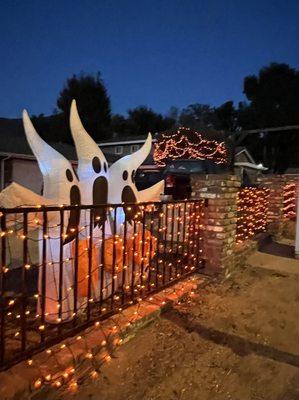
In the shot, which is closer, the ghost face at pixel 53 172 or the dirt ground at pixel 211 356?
the dirt ground at pixel 211 356

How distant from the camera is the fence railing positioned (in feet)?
9.48

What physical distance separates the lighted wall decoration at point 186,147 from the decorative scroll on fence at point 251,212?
46.8ft

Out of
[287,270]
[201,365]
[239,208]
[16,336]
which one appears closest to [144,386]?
[201,365]

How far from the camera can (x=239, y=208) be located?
24.5 ft

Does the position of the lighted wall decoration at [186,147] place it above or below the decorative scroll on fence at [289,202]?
above

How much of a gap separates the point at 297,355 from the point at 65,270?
228 cm

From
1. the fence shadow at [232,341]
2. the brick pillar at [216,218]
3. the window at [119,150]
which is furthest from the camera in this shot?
the window at [119,150]

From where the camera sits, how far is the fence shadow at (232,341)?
11.3 feet

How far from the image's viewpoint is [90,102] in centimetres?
3644

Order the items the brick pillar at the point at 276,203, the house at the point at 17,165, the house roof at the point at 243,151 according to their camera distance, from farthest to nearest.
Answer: the house roof at the point at 243,151 < the house at the point at 17,165 < the brick pillar at the point at 276,203

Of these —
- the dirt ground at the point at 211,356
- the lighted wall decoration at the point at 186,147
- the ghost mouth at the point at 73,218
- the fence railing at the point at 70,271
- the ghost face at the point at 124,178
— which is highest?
the lighted wall decoration at the point at 186,147

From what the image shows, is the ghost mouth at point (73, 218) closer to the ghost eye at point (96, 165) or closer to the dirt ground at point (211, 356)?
the ghost eye at point (96, 165)

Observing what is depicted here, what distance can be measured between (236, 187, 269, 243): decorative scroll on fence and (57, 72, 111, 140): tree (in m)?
28.7

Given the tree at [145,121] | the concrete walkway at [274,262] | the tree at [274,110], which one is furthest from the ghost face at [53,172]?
the tree at [145,121]
